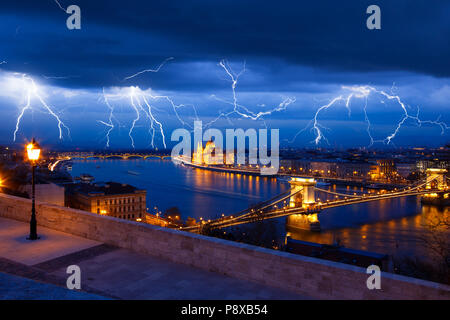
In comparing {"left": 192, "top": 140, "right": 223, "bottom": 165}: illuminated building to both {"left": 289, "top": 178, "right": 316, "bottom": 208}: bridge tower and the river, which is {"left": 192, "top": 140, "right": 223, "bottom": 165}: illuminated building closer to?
the river

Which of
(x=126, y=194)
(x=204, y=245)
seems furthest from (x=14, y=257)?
(x=126, y=194)

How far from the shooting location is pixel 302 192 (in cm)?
3225

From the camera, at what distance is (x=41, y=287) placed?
6.73 feet

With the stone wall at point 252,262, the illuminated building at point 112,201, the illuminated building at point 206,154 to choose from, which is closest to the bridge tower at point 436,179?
the illuminated building at point 112,201

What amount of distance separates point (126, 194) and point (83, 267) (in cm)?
2244

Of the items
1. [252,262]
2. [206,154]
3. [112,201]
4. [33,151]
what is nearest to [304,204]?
[112,201]

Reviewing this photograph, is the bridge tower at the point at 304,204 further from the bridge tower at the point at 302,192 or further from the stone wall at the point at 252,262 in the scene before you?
the stone wall at the point at 252,262

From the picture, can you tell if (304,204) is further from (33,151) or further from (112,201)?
(33,151)

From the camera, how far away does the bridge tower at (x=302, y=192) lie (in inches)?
1215

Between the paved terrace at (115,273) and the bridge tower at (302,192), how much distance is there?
26806 mm

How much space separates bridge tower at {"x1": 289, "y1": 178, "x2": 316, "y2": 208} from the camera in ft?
101

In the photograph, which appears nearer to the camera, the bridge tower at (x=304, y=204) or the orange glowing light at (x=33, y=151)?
the orange glowing light at (x=33, y=151)

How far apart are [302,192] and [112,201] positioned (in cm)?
1550

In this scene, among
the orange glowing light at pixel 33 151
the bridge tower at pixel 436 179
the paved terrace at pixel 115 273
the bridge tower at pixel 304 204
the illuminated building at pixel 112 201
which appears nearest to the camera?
the paved terrace at pixel 115 273
